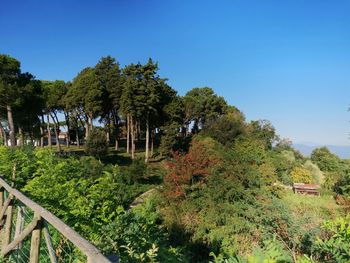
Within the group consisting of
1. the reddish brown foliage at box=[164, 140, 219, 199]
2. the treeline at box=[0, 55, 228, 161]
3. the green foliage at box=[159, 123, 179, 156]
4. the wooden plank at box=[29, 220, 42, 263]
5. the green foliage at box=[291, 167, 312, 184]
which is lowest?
the green foliage at box=[291, 167, 312, 184]

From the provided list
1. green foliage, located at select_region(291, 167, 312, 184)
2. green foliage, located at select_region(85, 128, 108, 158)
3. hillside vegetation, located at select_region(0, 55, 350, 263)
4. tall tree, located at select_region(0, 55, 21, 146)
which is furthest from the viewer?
green foliage, located at select_region(291, 167, 312, 184)

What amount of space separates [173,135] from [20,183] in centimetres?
2573

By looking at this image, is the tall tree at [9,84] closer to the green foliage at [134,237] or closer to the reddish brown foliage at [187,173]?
the reddish brown foliage at [187,173]

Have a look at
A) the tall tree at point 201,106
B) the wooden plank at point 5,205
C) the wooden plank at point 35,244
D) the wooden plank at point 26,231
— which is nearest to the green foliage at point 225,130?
the tall tree at point 201,106

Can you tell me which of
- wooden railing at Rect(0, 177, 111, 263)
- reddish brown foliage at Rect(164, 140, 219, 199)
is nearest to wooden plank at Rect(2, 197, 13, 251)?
wooden railing at Rect(0, 177, 111, 263)

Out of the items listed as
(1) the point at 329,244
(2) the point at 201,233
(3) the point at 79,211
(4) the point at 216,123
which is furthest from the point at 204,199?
(4) the point at 216,123

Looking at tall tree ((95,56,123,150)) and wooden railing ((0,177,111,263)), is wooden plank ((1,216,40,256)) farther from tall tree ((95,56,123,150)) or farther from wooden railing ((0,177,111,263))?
tall tree ((95,56,123,150))

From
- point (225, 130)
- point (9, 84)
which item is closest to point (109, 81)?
point (9, 84)

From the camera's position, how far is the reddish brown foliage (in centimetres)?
1502

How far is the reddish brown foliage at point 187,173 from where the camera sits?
15.0 meters

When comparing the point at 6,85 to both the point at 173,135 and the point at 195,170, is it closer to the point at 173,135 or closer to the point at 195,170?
the point at 173,135

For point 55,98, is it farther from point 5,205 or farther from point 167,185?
point 5,205

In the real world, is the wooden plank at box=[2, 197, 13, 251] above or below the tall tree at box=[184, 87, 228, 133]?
below

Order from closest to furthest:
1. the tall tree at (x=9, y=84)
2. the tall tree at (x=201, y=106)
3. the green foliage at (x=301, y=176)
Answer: the tall tree at (x=9, y=84), the green foliage at (x=301, y=176), the tall tree at (x=201, y=106)
